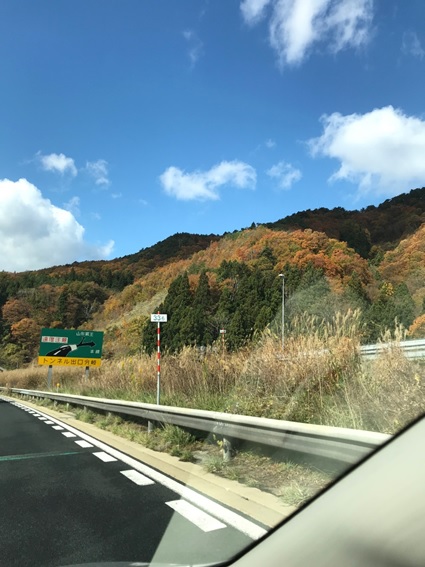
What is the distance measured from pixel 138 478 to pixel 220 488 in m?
1.38

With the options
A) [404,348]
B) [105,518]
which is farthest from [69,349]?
[105,518]

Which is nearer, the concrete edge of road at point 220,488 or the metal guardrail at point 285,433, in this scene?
the metal guardrail at point 285,433

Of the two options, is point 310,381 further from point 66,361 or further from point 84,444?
point 66,361

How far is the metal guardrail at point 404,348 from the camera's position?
21.4 feet

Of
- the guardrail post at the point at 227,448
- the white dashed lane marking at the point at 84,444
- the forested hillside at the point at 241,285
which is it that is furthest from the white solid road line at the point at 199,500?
the forested hillside at the point at 241,285

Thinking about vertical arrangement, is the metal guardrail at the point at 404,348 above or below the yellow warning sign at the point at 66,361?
above

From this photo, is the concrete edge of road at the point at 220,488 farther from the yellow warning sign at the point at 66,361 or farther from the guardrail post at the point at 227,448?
the yellow warning sign at the point at 66,361

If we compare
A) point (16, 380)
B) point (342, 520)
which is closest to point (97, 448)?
point (342, 520)

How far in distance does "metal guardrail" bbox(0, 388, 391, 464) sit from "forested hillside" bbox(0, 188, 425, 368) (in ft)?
8.44

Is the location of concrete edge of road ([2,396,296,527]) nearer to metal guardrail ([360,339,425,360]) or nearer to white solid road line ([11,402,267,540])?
white solid road line ([11,402,267,540])

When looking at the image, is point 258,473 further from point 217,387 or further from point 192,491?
point 217,387

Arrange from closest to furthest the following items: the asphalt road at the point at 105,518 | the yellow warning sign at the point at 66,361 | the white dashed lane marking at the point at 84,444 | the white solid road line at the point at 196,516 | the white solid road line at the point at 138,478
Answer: the asphalt road at the point at 105,518, the white solid road line at the point at 196,516, the white solid road line at the point at 138,478, the white dashed lane marking at the point at 84,444, the yellow warning sign at the point at 66,361

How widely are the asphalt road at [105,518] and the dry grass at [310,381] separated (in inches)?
74.4

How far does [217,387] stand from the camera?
10.4 metres
